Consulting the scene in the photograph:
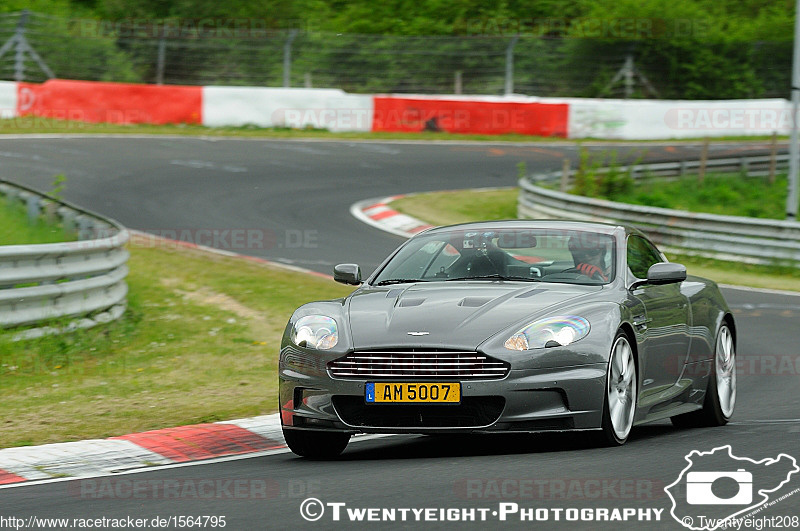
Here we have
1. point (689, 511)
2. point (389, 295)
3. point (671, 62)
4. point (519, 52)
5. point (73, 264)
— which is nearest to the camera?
point (689, 511)

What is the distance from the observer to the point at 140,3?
156 ft

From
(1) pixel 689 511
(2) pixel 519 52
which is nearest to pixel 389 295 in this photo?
(1) pixel 689 511

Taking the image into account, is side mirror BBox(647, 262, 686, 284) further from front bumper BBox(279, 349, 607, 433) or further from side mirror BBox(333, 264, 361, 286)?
side mirror BBox(333, 264, 361, 286)

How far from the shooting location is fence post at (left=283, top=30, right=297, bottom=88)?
33.9 meters

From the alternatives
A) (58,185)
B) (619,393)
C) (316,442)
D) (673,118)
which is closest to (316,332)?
(316,442)

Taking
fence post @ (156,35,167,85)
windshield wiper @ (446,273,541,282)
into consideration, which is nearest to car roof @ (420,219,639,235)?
windshield wiper @ (446,273,541,282)

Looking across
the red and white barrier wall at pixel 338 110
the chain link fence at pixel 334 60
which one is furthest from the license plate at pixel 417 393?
the chain link fence at pixel 334 60

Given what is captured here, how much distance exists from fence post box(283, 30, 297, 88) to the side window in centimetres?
2615

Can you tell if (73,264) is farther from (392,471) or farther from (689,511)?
(689,511)

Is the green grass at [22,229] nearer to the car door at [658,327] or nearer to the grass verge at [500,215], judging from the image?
the car door at [658,327]

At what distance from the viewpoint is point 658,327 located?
7727 mm

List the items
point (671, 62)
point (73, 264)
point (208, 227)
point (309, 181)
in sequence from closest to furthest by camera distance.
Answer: point (73, 264) → point (208, 227) → point (309, 181) → point (671, 62)

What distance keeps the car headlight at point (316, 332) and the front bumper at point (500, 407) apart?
0.81 feet

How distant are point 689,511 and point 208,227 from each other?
1504 centimetres
